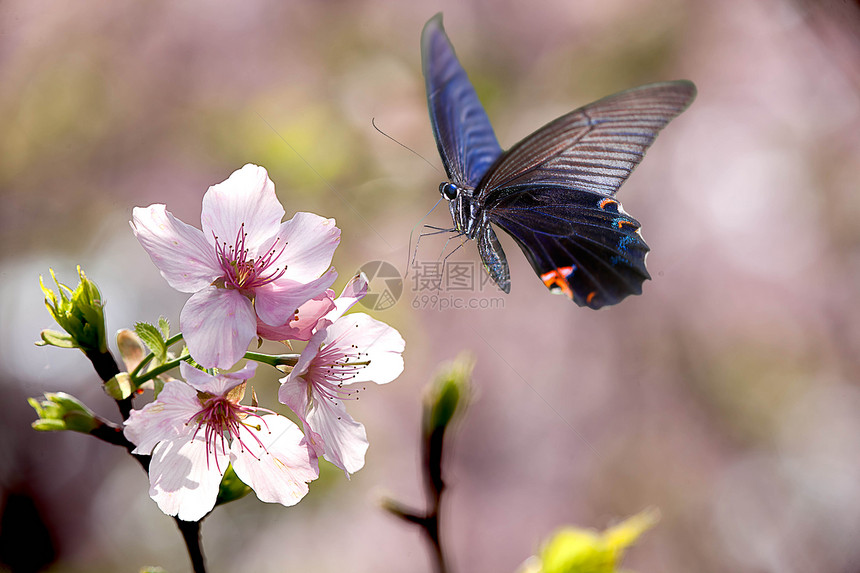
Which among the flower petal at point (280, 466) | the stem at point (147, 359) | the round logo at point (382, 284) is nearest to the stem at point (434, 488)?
the flower petal at point (280, 466)

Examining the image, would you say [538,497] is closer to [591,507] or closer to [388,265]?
[591,507]

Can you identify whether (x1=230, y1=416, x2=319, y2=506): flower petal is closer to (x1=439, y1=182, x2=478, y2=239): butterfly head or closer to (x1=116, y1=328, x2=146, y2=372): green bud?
(x1=116, y1=328, x2=146, y2=372): green bud

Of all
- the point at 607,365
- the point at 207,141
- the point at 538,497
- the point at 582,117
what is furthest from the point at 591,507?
the point at 207,141

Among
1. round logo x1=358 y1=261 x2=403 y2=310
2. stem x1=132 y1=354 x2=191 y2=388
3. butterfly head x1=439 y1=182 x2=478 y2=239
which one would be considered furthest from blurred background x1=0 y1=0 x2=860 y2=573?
stem x1=132 y1=354 x2=191 y2=388

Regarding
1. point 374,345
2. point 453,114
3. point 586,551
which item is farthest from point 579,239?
point 586,551

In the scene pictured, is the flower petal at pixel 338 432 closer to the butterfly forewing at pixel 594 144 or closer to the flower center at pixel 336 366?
the flower center at pixel 336 366
